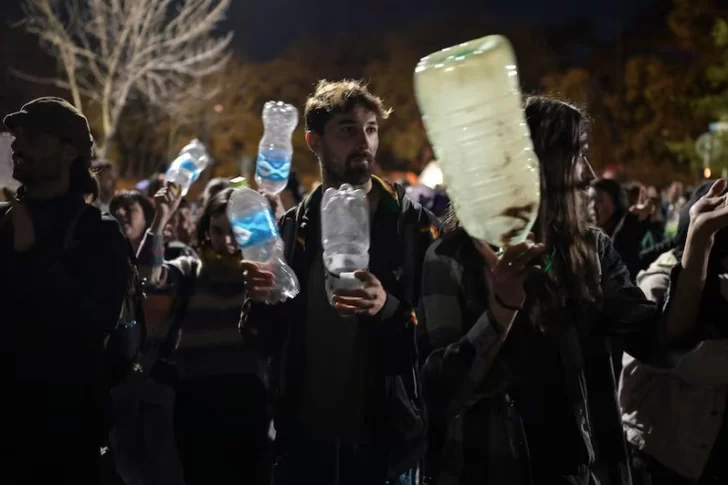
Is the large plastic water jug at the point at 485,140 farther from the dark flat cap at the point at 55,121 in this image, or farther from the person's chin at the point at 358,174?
the dark flat cap at the point at 55,121

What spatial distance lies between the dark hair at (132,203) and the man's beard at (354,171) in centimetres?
265

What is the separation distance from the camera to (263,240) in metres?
3.33

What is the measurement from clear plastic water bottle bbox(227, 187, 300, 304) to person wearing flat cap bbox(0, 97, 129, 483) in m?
0.53

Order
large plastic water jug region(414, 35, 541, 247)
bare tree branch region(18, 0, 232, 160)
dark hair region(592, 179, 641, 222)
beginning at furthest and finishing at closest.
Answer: bare tree branch region(18, 0, 232, 160) → dark hair region(592, 179, 641, 222) → large plastic water jug region(414, 35, 541, 247)

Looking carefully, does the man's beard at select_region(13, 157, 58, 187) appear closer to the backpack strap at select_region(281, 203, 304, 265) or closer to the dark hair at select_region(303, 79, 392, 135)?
the backpack strap at select_region(281, 203, 304, 265)

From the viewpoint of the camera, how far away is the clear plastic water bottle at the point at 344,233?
301 centimetres

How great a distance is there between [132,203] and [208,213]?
1305 millimetres

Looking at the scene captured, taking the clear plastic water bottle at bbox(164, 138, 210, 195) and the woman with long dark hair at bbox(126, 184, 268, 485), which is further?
the clear plastic water bottle at bbox(164, 138, 210, 195)

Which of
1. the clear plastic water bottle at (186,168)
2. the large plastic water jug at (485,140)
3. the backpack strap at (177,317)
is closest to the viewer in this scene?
the large plastic water jug at (485,140)

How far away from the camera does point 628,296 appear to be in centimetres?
274

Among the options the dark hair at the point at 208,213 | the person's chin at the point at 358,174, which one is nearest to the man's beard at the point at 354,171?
the person's chin at the point at 358,174

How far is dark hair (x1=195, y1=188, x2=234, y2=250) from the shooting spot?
177 inches

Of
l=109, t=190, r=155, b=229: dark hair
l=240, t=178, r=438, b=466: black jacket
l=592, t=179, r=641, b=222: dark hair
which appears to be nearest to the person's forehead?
l=240, t=178, r=438, b=466: black jacket

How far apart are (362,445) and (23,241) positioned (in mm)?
1576
